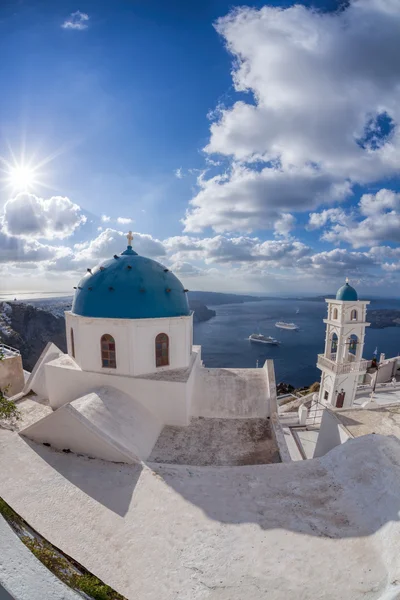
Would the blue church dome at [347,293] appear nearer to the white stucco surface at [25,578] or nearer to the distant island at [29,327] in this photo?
the white stucco surface at [25,578]

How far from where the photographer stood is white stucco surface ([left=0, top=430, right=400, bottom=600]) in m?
3.62

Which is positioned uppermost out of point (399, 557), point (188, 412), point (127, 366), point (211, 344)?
point (127, 366)

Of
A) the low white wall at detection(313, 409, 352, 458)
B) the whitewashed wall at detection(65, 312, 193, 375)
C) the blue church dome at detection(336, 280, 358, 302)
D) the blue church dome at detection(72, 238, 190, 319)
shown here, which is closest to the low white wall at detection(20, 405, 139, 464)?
the whitewashed wall at detection(65, 312, 193, 375)

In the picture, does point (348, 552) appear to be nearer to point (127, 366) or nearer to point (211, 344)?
point (127, 366)

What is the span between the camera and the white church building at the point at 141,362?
364 inches

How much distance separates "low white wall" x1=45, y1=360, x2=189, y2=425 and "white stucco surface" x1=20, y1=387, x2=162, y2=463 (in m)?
0.25

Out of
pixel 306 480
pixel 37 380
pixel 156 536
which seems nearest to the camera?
pixel 156 536

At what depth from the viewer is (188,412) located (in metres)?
9.38

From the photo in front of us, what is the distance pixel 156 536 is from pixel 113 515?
894 mm

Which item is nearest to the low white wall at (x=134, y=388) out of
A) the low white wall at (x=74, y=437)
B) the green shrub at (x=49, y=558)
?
the low white wall at (x=74, y=437)

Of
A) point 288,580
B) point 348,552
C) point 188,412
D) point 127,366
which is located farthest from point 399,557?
point 127,366

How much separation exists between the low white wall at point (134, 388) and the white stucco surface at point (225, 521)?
326cm

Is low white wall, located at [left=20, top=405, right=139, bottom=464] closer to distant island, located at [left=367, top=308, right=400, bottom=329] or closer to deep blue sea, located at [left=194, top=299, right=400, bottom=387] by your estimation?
deep blue sea, located at [left=194, top=299, right=400, bottom=387]

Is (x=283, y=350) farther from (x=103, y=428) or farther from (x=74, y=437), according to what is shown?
(x=74, y=437)
